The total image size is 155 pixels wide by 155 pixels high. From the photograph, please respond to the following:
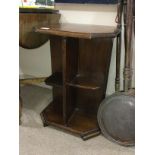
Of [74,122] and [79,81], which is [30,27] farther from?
[74,122]

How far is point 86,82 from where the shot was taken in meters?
1.92

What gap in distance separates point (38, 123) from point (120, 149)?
687 millimetres

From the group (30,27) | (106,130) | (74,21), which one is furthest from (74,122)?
(74,21)

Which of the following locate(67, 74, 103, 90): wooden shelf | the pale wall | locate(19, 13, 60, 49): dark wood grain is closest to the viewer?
locate(67, 74, 103, 90): wooden shelf

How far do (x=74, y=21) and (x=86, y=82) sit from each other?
75cm

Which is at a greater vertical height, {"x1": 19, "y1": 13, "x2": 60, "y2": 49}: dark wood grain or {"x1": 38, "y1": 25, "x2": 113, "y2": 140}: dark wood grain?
{"x1": 19, "y1": 13, "x2": 60, "y2": 49}: dark wood grain

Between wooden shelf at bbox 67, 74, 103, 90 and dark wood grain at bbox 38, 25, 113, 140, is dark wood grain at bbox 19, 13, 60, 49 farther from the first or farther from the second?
wooden shelf at bbox 67, 74, 103, 90

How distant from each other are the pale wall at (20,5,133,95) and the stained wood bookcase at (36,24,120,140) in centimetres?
26

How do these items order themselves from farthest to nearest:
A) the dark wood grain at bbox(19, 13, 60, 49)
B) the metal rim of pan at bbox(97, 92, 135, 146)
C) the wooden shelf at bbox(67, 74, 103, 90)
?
the dark wood grain at bbox(19, 13, 60, 49), the wooden shelf at bbox(67, 74, 103, 90), the metal rim of pan at bbox(97, 92, 135, 146)

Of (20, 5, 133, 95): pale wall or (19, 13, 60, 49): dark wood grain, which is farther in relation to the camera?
(20, 5, 133, 95): pale wall

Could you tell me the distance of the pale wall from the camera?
2.23 meters

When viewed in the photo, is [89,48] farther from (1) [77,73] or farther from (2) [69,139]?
(2) [69,139]

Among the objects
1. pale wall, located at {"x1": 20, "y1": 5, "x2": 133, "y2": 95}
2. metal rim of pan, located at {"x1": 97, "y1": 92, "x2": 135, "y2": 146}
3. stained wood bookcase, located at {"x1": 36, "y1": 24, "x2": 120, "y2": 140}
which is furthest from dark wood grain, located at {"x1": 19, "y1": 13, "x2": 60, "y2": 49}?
metal rim of pan, located at {"x1": 97, "y1": 92, "x2": 135, "y2": 146}
